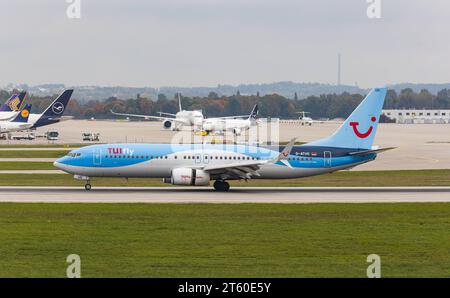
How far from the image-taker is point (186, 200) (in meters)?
50.3

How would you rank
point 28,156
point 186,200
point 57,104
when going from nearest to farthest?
point 186,200, point 28,156, point 57,104

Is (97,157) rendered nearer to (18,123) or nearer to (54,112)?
(54,112)

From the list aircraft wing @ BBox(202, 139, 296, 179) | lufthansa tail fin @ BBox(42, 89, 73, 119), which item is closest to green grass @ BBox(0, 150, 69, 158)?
lufthansa tail fin @ BBox(42, 89, 73, 119)

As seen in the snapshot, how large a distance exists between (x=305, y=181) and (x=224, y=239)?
105 feet

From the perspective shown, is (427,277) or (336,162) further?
Result: (336,162)

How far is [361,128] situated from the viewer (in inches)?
2298

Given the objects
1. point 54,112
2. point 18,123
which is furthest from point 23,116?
point 54,112

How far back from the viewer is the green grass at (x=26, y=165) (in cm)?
7725

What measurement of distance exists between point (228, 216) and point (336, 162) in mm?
17139

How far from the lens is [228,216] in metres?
42.5

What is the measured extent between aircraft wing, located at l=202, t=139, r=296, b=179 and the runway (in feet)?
3.98

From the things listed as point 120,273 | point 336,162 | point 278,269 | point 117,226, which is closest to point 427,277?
point 278,269
